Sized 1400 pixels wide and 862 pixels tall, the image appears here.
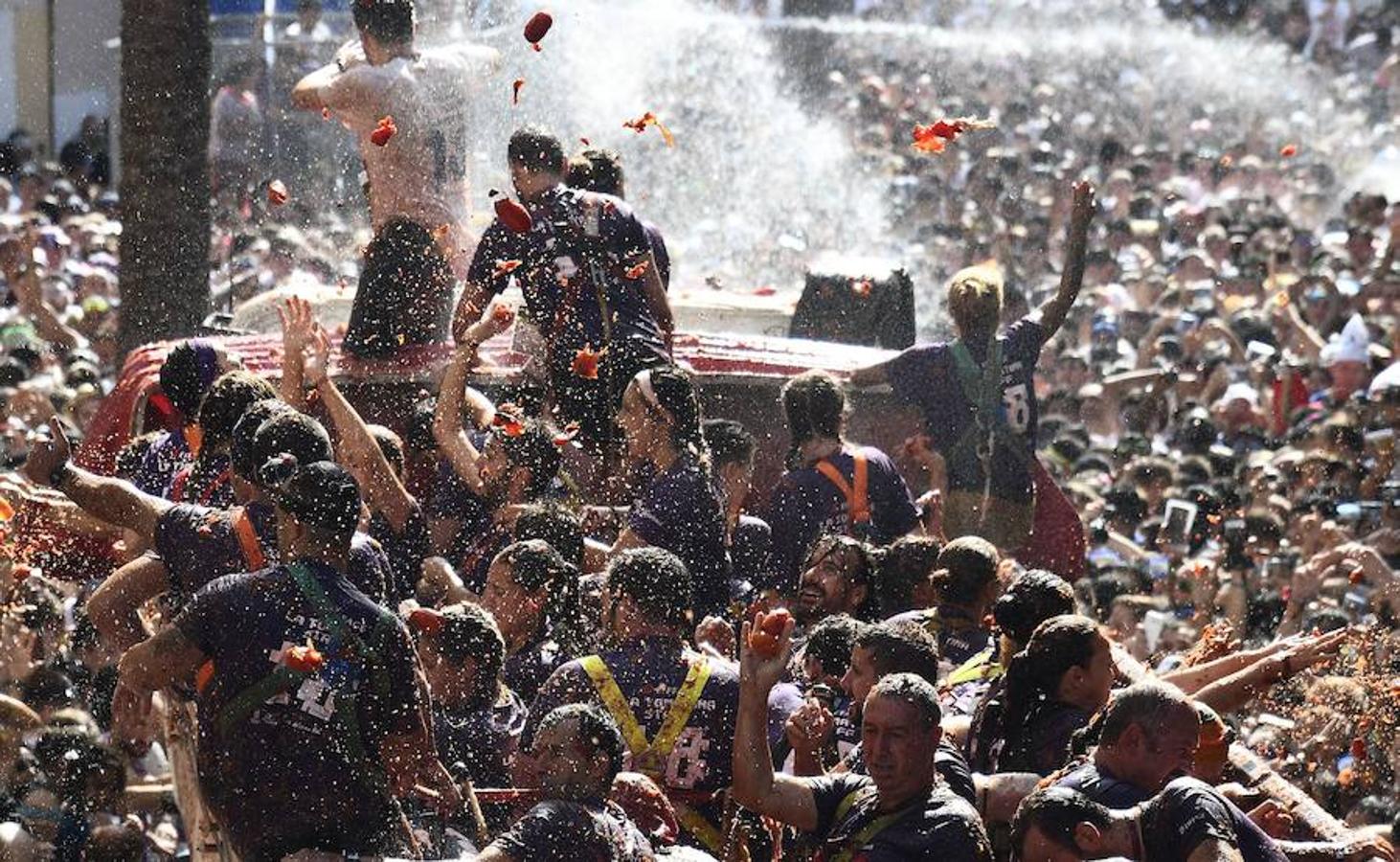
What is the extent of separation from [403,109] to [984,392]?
276 cm

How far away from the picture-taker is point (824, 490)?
A: 9.09m

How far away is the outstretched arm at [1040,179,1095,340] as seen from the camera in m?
10.3

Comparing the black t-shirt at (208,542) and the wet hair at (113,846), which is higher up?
the black t-shirt at (208,542)

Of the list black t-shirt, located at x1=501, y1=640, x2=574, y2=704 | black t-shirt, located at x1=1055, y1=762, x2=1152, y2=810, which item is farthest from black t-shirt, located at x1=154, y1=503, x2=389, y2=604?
black t-shirt, located at x1=1055, y1=762, x2=1152, y2=810

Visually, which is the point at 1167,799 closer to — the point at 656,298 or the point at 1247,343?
the point at 656,298

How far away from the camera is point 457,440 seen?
9.07 m

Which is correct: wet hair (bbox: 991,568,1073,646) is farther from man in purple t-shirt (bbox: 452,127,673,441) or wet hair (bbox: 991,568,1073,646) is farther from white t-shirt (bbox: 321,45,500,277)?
white t-shirt (bbox: 321,45,500,277)

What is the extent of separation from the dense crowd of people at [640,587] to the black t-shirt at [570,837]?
14mm

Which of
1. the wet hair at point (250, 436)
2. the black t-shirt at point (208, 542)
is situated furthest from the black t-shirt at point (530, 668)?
the wet hair at point (250, 436)

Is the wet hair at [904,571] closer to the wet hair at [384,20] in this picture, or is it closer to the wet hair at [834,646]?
the wet hair at [834,646]

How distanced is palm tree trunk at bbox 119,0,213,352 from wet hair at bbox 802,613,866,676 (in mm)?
7643

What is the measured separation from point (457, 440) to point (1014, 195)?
13.3 meters

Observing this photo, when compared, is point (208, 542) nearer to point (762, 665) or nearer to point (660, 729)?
point (660, 729)

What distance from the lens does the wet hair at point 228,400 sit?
7.57m
